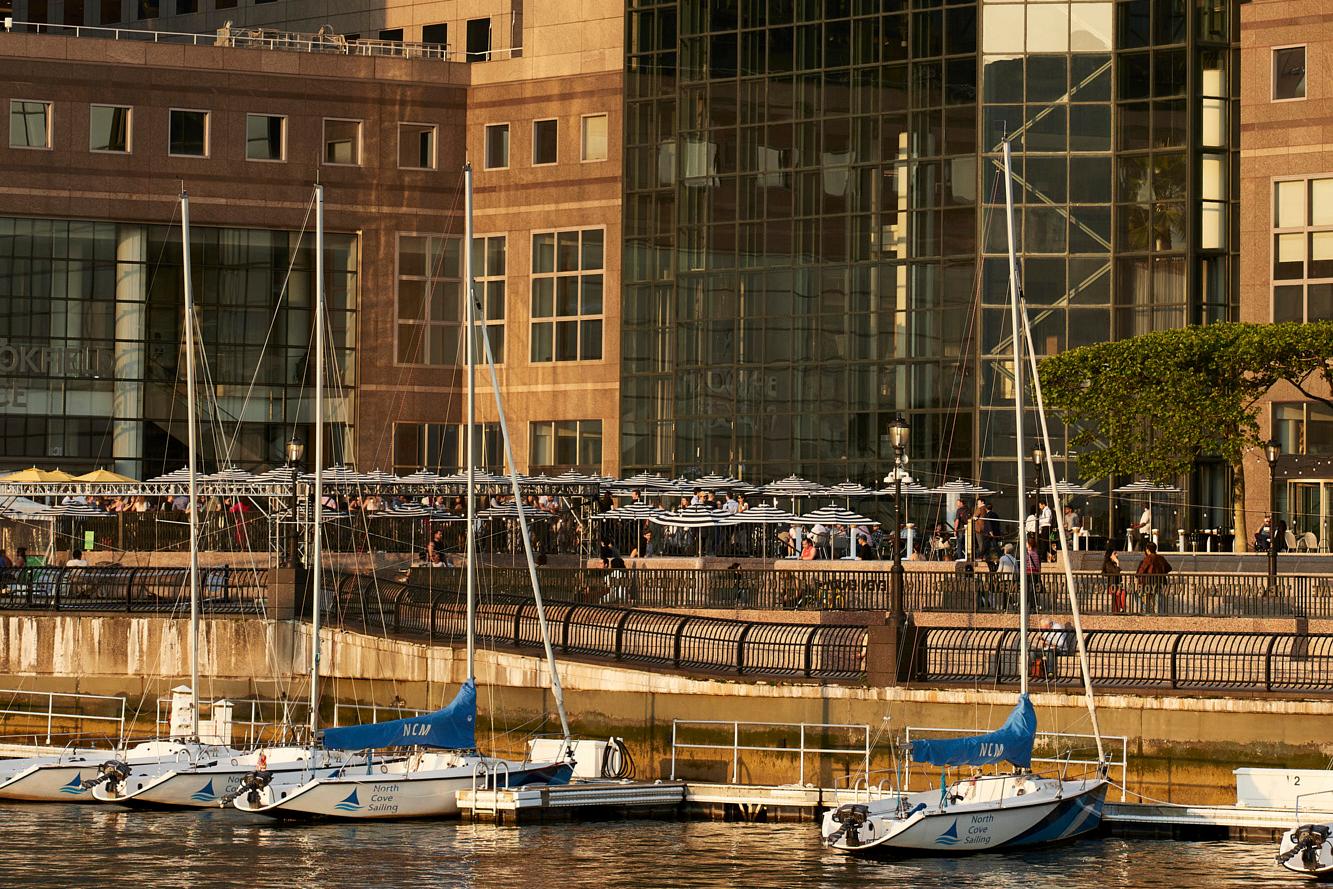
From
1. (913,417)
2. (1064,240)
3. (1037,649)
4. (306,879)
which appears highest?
(1064,240)

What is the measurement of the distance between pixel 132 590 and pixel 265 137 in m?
34.4

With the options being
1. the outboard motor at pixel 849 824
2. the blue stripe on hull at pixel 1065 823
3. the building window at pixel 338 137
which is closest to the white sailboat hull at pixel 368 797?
the outboard motor at pixel 849 824

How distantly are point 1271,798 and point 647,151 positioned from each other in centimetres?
4908

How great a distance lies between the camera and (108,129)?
83.7m

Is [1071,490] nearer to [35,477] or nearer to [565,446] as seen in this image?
[565,446]

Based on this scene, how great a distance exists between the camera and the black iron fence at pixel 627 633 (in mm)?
43531

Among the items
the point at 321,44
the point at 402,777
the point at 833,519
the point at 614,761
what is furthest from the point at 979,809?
the point at 321,44

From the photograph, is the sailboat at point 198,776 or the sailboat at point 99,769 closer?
the sailboat at point 198,776

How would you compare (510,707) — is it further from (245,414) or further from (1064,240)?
(245,414)

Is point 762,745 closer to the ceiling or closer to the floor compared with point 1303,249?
closer to the floor

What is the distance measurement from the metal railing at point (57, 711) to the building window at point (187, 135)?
1407 inches

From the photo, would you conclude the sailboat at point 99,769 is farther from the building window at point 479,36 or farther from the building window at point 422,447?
the building window at point 479,36

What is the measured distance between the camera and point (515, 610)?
47625mm

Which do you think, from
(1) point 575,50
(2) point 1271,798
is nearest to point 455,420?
(1) point 575,50
